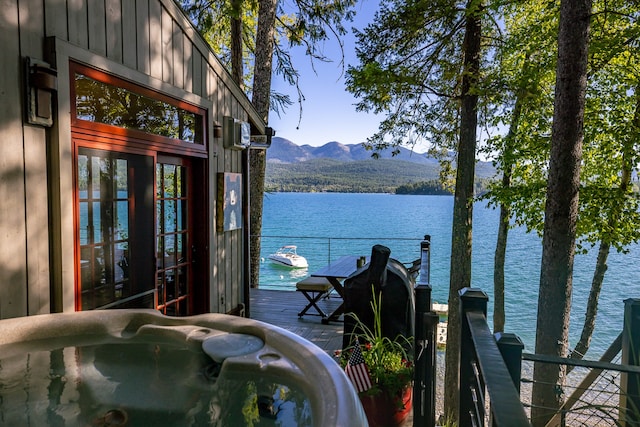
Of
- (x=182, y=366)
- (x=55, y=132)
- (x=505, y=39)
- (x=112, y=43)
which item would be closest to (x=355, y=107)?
(x=505, y=39)

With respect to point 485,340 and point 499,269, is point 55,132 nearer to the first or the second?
point 485,340

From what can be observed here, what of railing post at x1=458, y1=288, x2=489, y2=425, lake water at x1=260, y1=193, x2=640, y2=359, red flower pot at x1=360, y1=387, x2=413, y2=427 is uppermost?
railing post at x1=458, y1=288, x2=489, y2=425

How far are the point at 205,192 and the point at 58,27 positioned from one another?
7.22ft

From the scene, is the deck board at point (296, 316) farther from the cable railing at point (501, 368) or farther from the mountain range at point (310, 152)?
the mountain range at point (310, 152)

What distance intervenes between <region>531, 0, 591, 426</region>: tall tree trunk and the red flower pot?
2.45m

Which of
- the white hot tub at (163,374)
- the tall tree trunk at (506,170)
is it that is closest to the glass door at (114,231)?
the white hot tub at (163,374)

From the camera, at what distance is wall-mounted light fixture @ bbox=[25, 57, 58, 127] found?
2.56 meters

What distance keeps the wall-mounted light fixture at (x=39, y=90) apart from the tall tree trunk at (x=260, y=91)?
19.0ft

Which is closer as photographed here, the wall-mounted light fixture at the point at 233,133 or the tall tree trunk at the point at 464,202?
the wall-mounted light fixture at the point at 233,133

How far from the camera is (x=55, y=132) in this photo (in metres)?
2.74

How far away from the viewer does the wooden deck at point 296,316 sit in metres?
5.37

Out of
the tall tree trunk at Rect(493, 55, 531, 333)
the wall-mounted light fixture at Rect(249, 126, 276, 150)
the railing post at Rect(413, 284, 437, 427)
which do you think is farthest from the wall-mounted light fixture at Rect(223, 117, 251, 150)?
the tall tree trunk at Rect(493, 55, 531, 333)

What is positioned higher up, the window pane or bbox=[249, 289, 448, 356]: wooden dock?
the window pane

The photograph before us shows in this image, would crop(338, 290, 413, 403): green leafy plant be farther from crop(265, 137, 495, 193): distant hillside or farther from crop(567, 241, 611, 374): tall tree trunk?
crop(265, 137, 495, 193): distant hillside
